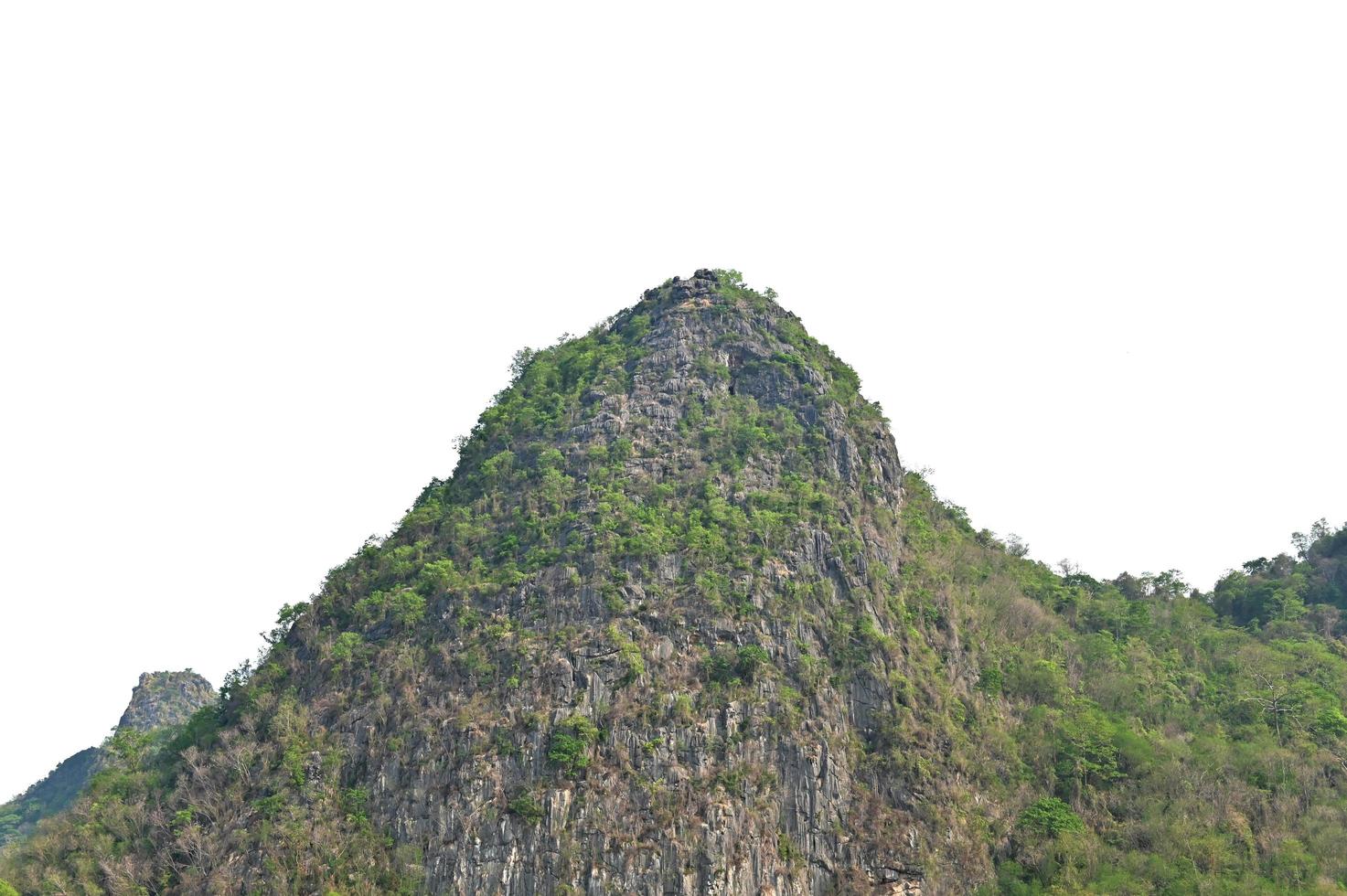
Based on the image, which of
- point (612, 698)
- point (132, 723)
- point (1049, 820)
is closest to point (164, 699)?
point (132, 723)

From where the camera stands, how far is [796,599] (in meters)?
62.7

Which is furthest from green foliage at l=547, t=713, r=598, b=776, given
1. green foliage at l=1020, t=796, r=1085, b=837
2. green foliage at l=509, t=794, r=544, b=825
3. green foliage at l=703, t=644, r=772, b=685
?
green foliage at l=1020, t=796, r=1085, b=837

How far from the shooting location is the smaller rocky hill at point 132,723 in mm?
117250

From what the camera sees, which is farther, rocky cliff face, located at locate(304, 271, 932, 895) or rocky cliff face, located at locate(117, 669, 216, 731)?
rocky cliff face, located at locate(117, 669, 216, 731)

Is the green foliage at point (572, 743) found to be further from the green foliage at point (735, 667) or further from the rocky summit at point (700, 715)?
the green foliage at point (735, 667)

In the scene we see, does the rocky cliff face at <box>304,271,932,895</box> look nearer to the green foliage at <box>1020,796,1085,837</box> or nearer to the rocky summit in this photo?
the rocky summit

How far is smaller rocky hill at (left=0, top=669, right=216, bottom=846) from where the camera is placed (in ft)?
385

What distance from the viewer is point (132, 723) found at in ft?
388

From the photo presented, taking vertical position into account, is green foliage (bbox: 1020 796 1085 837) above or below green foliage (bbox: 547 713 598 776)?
below

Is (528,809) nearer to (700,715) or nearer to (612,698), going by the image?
(612,698)

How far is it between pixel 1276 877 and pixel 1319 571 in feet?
Result: 154

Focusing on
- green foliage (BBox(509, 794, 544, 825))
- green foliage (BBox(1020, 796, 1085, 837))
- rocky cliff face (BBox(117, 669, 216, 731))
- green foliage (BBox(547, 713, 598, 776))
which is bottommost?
green foliage (BBox(1020, 796, 1085, 837))

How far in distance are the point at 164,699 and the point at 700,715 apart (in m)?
88.4

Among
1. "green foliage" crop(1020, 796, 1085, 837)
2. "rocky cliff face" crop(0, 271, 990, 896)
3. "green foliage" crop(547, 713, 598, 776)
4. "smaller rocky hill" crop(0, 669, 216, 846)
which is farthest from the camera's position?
"smaller rocky hill" crop(0, 669, 216, 846)
